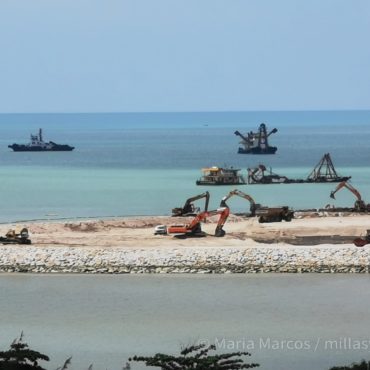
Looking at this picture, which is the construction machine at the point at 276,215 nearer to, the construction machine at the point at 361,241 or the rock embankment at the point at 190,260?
the construction machine at the point at 361,241

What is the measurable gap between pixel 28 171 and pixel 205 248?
1798 inches

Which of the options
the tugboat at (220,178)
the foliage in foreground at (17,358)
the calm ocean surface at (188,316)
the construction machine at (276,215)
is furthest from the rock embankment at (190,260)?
the tugboat at (220,178)

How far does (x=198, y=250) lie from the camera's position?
1368 inches

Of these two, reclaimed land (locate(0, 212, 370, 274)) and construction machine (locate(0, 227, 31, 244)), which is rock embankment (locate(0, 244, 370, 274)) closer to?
reclaimed land (locate(0, 212, 370, 274))

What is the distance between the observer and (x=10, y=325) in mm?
26312

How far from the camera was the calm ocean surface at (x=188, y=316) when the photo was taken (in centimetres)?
2378

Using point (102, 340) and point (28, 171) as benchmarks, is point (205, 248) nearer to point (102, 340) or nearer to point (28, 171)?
point (102, 340)

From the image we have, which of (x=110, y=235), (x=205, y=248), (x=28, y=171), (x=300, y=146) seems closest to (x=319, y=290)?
(x=205, y=248)

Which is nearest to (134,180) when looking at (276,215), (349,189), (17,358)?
(349,189)

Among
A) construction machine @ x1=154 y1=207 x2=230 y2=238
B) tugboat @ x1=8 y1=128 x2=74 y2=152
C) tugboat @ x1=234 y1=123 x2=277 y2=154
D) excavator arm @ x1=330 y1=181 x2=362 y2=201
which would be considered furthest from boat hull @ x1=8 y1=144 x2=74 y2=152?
A: construction machine @ x1=154 y1=207 x2=230 y2=238

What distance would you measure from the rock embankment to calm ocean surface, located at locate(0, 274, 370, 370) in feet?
2.32

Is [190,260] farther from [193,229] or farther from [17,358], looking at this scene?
[17,358]

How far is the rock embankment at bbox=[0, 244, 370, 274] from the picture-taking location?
3300 cm

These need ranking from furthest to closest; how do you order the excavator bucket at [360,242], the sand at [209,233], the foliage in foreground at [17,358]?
the sand at [209,233], the excavator bucket at [360,242], the foliage in foreground at [17,358]
